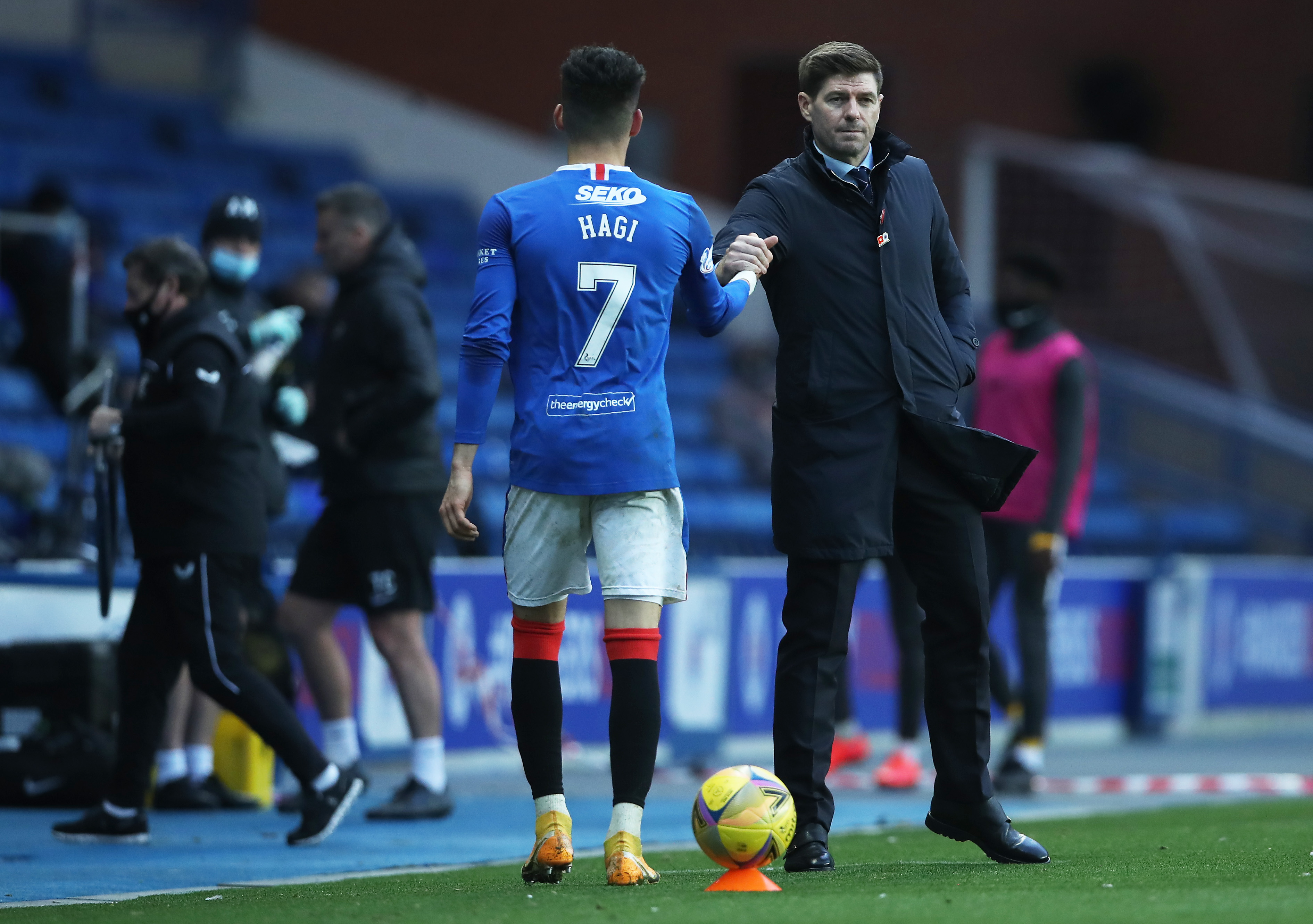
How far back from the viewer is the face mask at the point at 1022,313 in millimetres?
9008

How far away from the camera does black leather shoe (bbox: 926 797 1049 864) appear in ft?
17.4

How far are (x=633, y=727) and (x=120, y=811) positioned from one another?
2.51 metres

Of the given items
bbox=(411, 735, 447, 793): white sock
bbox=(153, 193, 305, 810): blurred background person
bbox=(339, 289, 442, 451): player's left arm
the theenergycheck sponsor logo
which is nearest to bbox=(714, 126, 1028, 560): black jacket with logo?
the theenergycheck sponsor logo

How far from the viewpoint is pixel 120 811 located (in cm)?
670

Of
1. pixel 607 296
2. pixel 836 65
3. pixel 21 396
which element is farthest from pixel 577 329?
pixel 21 396

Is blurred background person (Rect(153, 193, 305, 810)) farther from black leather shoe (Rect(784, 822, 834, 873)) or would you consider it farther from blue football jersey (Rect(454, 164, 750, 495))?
black leather shoe (Rect(784, 822, 834, 873))

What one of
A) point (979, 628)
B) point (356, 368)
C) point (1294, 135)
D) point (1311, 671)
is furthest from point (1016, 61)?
point (979, 628)

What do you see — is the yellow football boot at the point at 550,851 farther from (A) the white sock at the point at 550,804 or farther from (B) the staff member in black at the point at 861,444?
(B) the staff member in black at the point at 861,444

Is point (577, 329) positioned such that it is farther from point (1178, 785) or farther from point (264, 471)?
point (1178, 785)

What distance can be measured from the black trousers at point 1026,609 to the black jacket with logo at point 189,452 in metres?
3.55

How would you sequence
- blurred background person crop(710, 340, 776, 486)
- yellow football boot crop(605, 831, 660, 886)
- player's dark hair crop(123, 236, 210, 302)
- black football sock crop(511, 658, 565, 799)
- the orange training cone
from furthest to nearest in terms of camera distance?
blurred background person crop(710, 340, 776, 486) < player's dark hair crop(123, 236, 210, 302) < black football sock crop(511, 658, 565, 799) < yellow football boot crop(605, 831, 660, 886) < the orange training cone

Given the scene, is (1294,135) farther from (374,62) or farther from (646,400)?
(646,400)

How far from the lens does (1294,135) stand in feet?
64.9

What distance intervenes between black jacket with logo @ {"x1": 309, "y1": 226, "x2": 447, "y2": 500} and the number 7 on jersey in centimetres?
247
